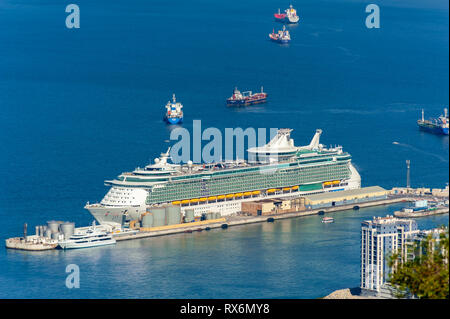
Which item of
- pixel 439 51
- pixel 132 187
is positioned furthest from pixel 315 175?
pixel 439 51

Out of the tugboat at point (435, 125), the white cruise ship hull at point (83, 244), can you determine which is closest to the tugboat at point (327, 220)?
the white cruise ship hull at point (83, 244)

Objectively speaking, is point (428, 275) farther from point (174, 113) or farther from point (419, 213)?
point (174, 113)

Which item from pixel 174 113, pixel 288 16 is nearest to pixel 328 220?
pixel 174 113

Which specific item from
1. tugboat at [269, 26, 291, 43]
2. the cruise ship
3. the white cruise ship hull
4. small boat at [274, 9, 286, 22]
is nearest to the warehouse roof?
the cruise ship

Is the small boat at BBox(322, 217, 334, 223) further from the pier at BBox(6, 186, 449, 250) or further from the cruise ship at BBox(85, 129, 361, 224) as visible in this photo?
the cruise ship at BBox(85, 129, 361, 224)

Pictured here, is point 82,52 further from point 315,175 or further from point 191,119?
point 315,175

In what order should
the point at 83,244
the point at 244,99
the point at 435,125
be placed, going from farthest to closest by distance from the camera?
the point at 244,99, the point at 435,125, the point at 83,244

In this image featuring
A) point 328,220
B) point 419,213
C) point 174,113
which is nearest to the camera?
point 328,220
